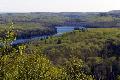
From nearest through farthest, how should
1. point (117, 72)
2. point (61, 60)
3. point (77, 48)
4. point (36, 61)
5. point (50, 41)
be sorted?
point (36, 61)
point (117, 72)
point (61, 60)
point (77, 48)
point (50, 41)

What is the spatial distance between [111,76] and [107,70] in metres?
2.59

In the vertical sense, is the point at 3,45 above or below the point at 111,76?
above

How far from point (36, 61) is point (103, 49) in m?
141

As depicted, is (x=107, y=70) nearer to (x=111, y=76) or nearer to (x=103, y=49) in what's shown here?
(x=111, y=76)

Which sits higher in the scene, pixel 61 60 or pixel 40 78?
pixel 40 78

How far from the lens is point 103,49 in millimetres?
163750

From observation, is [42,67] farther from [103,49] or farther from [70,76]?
[103,49]

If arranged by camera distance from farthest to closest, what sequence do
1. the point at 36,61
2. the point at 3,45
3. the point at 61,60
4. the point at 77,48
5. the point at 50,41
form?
the point at 50,41 < the point at 77,48 < the point at 61,60 < the point at 36,61 < the point at 3,45

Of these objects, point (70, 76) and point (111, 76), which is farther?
point (111, 76)

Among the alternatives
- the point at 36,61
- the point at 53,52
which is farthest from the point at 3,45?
the point at 53,52

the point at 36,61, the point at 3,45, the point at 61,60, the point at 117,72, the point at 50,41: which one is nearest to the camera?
the point at 3,45

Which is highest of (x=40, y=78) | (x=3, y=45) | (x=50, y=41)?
(x=3, y=45)

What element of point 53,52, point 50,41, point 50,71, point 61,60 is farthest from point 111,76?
point 50,71

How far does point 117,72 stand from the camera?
125375 millimetres
